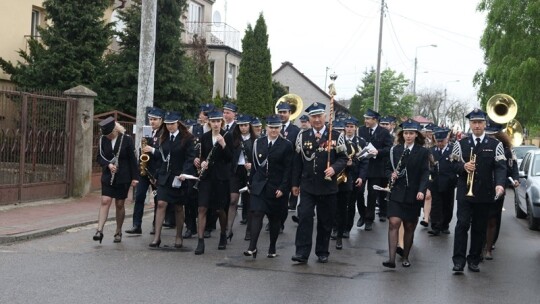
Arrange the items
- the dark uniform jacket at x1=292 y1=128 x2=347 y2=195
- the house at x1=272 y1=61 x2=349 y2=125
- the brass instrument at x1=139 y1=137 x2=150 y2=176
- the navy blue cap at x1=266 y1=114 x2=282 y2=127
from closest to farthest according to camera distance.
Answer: the dark uniform jacket at x1=292 y1=128 x2=347 y2=195, the navy blue cap at x1=266 y1=114 x2=282 y2=127, the brass instrument at x1=139 y1=137 x2=150 y2=176, the house at x1=272 y1=61 x2=349 y2=125

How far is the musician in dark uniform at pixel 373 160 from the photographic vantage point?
44.1 ft

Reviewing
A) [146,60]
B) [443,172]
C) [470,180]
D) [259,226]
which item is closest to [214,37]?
[146,60]

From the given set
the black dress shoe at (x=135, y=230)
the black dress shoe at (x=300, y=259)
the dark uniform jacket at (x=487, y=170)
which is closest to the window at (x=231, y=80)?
the black dress shoe at (x=135, y=230)

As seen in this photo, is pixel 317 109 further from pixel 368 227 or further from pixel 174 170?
pixel 368 227

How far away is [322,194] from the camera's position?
9664 mm

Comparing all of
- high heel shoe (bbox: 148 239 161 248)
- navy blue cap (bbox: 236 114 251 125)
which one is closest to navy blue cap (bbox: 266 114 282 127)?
navy blue cap (bbox: 236 114 251 125)

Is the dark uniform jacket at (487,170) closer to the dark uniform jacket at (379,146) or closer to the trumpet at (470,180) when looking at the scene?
the trumpet at (470,180)

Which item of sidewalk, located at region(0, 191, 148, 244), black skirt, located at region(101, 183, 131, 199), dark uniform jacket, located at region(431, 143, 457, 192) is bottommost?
sidewalk, located at region(0, 191, 148, 244)

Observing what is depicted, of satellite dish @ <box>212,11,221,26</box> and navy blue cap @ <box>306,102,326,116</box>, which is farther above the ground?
satellite dish @ <box>212,11,221,26</box>

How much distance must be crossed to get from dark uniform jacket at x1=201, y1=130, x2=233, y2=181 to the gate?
524 centimetres

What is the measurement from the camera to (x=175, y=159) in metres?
10.5

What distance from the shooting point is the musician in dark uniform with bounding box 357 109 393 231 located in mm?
13438

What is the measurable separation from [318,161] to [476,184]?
2048 mm

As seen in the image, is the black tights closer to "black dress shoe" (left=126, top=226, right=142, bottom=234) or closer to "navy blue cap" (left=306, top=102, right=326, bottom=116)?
"navy blue cap" (left=306, top=102, right=326, bottom=116)
